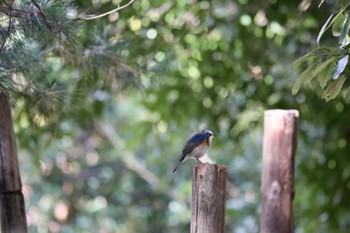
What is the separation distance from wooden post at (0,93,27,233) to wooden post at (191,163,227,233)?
0.93 m

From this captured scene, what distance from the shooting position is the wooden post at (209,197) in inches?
106

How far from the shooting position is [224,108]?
524cm

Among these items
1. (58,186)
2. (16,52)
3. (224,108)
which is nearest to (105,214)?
(58,186)

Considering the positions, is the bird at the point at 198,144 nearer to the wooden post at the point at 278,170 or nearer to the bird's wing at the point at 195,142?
the bird's wing at the point at 195,142

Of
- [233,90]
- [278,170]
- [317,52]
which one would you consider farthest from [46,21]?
[233,90]

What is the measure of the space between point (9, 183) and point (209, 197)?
1.04m

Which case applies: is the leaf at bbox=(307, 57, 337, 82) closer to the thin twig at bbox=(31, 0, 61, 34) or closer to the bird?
the bird

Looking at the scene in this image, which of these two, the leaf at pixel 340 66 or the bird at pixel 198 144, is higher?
the leaf at pixel 340 66

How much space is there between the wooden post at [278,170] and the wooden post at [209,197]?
1.09 m

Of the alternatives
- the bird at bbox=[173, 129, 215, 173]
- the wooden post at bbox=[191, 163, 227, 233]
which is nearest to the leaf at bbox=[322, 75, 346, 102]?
the wooden post at bbox=[191, 163, 227, 233]

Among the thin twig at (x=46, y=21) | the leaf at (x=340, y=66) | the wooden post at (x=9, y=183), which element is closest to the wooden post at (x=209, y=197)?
the leaf at (x=340, y=66)

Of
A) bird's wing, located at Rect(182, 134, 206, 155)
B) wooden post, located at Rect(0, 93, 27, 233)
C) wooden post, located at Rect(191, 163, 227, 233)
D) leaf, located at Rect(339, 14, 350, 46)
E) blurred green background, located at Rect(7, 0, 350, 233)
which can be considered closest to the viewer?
leaf, located at Rect(339, 14, 350, 46)

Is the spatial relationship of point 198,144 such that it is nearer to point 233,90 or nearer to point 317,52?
point 317,52

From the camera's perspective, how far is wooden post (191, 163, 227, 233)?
2699 millimetres
